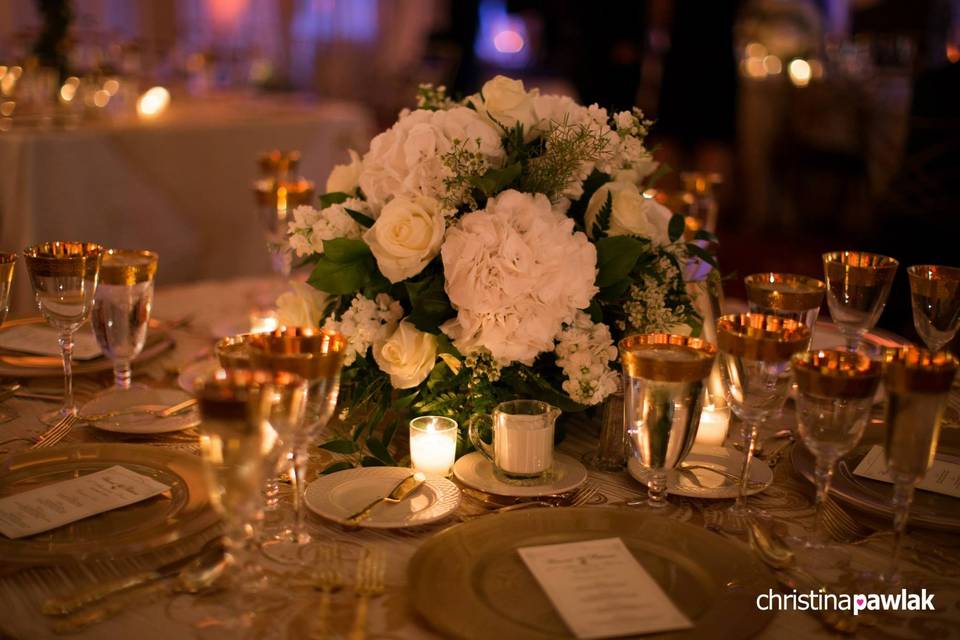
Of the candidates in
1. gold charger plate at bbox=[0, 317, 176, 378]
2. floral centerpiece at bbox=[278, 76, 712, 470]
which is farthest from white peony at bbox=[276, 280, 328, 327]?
gold charger plate at bbox=[0, 317, 176, 378]

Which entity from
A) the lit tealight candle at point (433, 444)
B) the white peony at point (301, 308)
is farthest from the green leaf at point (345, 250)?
the lit tealight candle at point (433, 444)

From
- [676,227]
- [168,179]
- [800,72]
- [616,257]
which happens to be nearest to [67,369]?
[616,257]

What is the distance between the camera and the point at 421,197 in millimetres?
1326

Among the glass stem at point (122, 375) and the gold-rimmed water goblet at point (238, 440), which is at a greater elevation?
the gold-rimmed water goblet at point (238, 440)

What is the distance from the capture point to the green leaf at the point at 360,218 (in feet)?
4.61

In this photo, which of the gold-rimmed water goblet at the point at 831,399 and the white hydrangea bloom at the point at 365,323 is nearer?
the gold-rimmed water goblet at the point at 831,399

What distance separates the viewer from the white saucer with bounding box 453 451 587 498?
1.23 m

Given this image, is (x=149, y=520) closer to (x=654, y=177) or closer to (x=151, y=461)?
(x=151, y=461)

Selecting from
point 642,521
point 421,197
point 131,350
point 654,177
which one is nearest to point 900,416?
point 642,521

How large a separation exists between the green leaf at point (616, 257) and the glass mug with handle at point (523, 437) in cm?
22

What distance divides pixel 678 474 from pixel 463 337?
346 millimetres

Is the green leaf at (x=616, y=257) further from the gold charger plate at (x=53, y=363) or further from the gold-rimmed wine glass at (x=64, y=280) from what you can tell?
the gold charger plate at (x=53, y=363)

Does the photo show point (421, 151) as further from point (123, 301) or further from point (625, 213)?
point (123, 301)

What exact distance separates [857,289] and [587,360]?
0.44m
